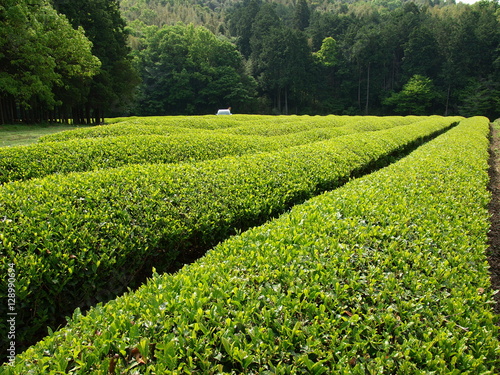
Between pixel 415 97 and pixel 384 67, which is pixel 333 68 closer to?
pixel 384 67

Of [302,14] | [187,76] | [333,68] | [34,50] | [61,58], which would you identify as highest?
[302,14]

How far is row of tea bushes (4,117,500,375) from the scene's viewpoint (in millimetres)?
1708

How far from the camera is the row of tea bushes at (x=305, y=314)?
67.2 inches

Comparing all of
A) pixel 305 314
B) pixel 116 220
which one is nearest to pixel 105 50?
pixel 116 220

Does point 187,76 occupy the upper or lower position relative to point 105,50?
upper

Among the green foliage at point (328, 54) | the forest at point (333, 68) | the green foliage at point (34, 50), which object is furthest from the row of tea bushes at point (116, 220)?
the green foliage at point (328, 54)

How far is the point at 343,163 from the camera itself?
7270 millimetres

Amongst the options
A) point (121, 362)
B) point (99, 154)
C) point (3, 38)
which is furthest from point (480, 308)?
point (3, 38)

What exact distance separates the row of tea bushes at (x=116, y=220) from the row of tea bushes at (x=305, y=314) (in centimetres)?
95

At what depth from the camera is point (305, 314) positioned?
203cm

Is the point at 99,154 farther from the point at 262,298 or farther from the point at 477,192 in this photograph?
the point at 477,192

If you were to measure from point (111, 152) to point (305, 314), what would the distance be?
274 inches

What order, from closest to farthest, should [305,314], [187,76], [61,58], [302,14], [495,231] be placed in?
[305,314] < [495,231] < [61,58] < [187,76] < [302,14]

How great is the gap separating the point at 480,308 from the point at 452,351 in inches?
24.0
